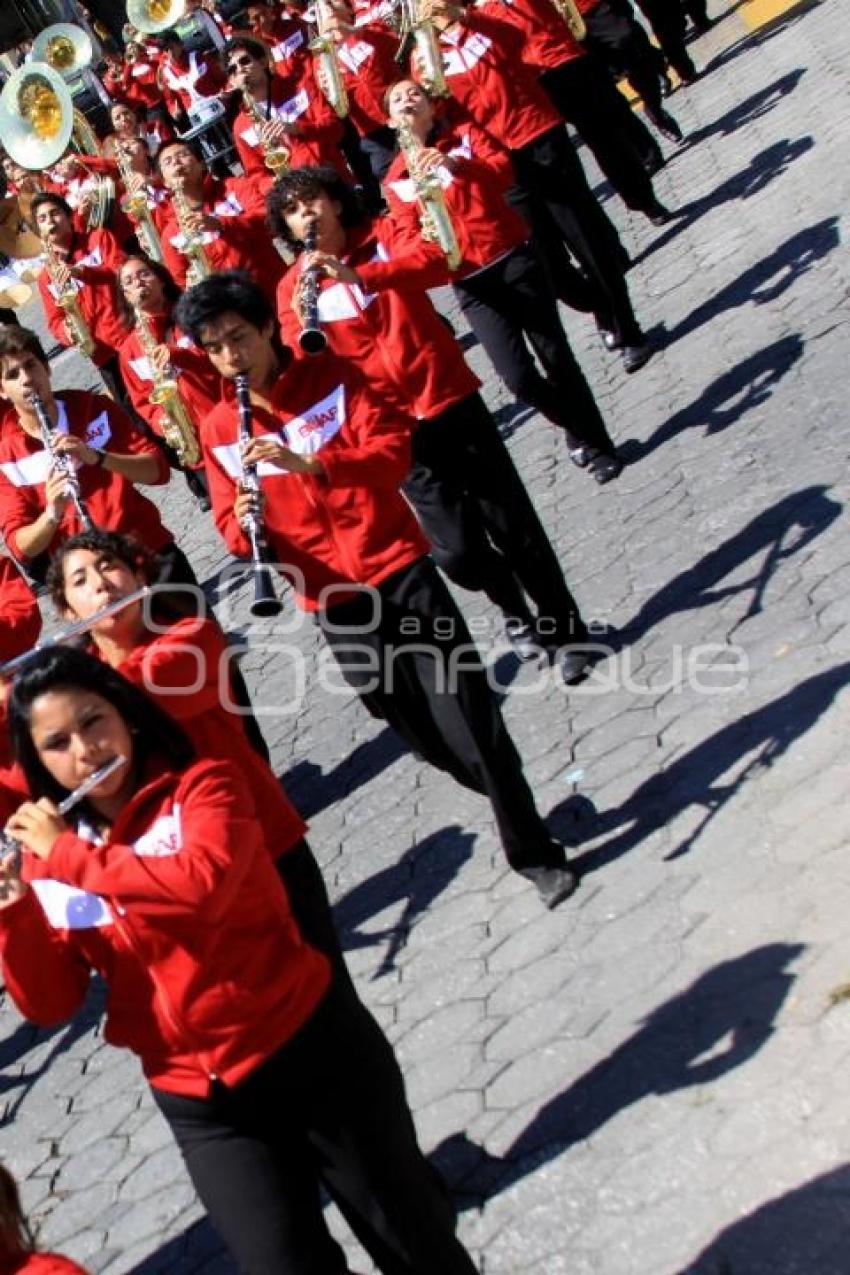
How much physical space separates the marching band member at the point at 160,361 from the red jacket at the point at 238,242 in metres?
0.65

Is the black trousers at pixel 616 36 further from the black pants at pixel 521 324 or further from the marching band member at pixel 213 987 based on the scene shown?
the marching band member at pixel 213 987

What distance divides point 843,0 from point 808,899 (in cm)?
1120

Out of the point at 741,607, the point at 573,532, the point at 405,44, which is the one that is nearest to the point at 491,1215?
the point at 741,607

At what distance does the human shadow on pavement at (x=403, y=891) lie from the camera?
5.80m

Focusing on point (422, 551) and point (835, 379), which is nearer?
point (422, 551)

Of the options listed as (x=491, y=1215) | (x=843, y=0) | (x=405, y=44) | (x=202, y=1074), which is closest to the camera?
(x=202, y=1074)

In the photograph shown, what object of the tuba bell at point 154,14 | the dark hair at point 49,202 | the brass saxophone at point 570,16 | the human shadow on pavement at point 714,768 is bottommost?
the human shadow on pavement at point 714,768

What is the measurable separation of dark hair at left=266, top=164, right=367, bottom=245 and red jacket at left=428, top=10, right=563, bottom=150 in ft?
8.32

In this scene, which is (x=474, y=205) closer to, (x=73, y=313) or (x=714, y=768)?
(x=714, y=768)

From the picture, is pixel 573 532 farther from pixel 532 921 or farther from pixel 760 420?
pixel 532 921

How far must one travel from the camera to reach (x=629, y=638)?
665cm

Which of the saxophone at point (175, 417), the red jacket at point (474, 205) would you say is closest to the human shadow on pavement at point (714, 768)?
the red jacket at point (474, 205)

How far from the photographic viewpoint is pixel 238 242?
9.44 m

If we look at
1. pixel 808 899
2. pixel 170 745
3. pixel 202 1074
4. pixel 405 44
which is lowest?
pixel 808 899
